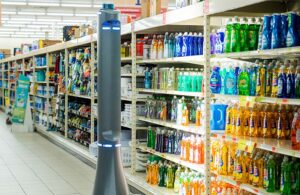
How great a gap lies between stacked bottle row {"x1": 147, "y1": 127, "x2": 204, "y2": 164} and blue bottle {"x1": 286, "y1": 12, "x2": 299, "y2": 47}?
188 cm

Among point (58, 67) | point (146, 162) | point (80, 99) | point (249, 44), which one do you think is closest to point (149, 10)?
point (146, 162)

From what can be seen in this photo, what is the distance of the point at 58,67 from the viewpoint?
11547 mm

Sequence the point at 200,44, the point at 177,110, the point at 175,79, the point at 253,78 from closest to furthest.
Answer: the point at 253,78 → the point at 200,44 → the point at 177,110 → the point at 175,79

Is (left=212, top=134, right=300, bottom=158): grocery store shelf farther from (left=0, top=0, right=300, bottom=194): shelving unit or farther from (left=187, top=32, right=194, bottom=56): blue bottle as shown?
(left=187, top=32, right=194, bottom=56): blue bottle

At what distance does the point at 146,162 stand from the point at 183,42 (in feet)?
6.55

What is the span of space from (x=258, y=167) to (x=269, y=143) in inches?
11.2

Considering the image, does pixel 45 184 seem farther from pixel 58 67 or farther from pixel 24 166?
pixel 58 67

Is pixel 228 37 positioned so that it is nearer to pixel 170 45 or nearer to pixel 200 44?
pixel 200 44

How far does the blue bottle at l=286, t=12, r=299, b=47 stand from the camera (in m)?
3.35

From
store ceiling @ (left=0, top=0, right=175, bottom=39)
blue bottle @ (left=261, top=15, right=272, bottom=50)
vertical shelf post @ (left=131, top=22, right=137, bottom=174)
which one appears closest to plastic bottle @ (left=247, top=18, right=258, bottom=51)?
blue bottle @ (left=261, top=15, right=272, bottom=50)

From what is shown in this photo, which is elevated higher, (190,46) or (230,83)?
(190,46)

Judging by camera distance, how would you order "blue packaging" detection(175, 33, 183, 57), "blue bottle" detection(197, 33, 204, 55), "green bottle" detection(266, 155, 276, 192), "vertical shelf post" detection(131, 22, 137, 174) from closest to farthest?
"green bottle" detection(266, 155, 276, 192)
"blue bottle" detection(197, 33, 204, 55)
"blue packaging" detection(175, 33, 183, 57)
"vertical shelf post" detection(131, 22, 137, 174)

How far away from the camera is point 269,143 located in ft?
11.9

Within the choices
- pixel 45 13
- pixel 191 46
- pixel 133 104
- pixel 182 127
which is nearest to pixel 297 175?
pixel 182 127
